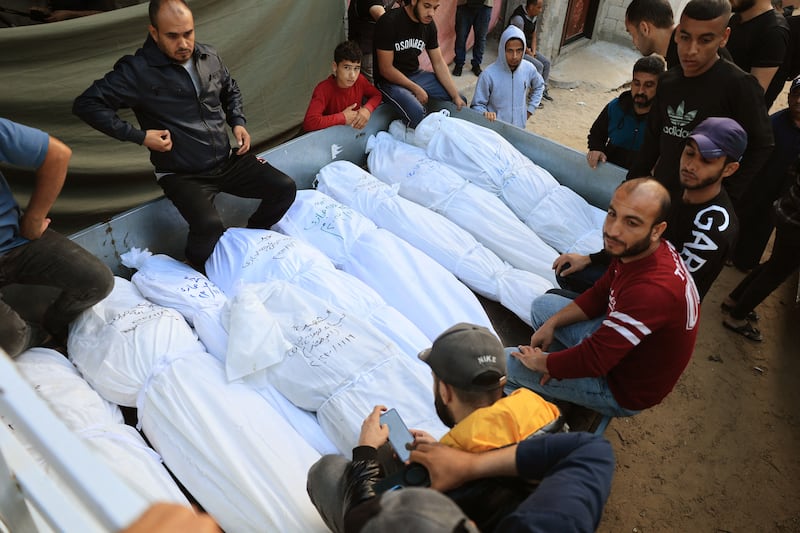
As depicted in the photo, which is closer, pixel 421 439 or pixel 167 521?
pixel 167 521

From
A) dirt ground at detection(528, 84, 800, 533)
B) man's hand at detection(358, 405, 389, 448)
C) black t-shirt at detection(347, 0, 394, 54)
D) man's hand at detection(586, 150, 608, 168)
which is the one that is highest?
black t-shirt at detection(347, 0, 394, 54)

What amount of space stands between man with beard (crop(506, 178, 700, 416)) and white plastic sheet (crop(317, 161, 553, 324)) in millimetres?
565

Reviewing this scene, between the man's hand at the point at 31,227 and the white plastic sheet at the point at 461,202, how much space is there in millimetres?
1762

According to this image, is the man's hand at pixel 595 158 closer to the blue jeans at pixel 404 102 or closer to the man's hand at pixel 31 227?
the blue jeans at pixel 404 102

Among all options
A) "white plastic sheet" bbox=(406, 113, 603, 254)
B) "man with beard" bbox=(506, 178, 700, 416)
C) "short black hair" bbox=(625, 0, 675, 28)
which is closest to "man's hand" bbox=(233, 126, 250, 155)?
"white plastic sheet" bbox=(406, 113, 603, 254)

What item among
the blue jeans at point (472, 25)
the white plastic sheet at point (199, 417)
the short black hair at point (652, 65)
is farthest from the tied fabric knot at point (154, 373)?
the blue jeans at point (472, 25)

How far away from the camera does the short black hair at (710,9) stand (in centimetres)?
225

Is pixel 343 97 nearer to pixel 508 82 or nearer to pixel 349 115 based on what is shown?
pixel 349 115

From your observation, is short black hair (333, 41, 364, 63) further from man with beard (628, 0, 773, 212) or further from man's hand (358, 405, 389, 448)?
man's hand (358, 405, 389, 448)

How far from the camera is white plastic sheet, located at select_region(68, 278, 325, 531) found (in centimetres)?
162

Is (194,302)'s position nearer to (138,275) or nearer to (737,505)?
(138,275)

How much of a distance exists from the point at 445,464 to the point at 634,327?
31.3 inches

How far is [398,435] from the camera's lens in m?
1.56

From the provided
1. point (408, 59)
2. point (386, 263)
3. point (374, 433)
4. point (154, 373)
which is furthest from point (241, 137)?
point (374, 433)
